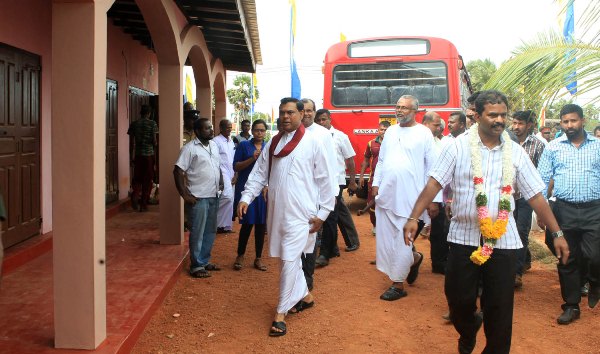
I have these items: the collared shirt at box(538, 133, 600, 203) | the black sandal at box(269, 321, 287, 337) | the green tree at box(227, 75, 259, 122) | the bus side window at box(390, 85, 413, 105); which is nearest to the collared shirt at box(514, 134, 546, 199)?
the collared shirt at box(538, 133, 600, 203)

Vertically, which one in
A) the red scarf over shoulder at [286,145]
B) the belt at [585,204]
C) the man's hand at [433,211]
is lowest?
the man's hand at [433,211]

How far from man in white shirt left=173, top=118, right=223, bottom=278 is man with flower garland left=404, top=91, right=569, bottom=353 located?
9.73 feet

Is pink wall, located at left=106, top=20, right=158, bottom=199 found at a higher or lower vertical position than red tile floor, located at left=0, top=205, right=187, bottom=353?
higher

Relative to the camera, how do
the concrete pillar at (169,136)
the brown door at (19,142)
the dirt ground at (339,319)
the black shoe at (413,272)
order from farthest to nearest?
the concrete pillar at (169,136) < the black shoe at (413,272) < the brown door at (19,142) < the dirt ground at (339,319)

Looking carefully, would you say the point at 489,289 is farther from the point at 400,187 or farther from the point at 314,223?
the point at 400,187

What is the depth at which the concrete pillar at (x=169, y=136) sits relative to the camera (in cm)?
692

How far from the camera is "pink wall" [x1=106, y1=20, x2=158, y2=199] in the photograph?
30.6 feet

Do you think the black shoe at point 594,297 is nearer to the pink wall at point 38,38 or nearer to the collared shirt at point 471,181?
the collared shirt at point 471,181

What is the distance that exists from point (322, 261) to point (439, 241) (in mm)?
1448

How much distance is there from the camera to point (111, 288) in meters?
5.13

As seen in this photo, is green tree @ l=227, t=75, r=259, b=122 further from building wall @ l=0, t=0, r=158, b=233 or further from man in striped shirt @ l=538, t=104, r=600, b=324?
man in striped shirt @ l=538, t=104, r=600, b=324

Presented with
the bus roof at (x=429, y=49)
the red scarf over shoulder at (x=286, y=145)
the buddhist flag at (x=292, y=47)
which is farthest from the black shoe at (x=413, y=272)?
the buddhist flag at (x=292, y=47)

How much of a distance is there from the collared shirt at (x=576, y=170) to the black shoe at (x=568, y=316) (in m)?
1.00

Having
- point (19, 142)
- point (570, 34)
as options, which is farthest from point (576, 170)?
point (19, 142)
